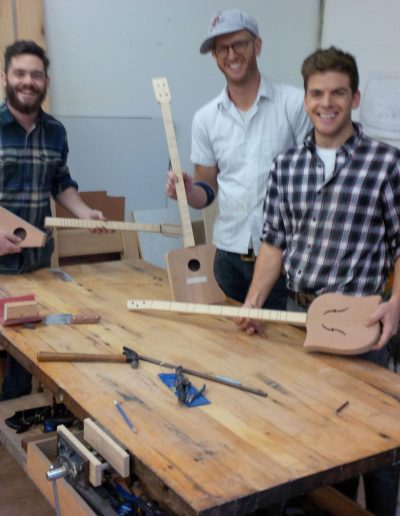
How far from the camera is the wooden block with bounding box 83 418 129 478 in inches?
48.3

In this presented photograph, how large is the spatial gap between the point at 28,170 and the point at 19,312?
852 mm

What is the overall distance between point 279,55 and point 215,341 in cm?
293

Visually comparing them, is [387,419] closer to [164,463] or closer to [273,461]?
[273,461]

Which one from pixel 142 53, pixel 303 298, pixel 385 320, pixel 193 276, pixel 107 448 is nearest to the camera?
pixel 107 448

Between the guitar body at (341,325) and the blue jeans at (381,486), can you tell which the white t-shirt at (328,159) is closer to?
the guitar body at (341,325)

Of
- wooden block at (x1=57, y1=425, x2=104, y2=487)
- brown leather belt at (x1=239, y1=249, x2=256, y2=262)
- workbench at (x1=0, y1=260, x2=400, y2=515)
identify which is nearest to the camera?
workbench at (x1=0, y1=260, x2=400, y2=515)

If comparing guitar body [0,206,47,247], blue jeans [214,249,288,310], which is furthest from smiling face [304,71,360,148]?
guitar body [0,206,47,247]

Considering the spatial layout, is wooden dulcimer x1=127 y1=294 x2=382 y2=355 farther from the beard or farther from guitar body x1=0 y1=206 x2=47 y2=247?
the beard

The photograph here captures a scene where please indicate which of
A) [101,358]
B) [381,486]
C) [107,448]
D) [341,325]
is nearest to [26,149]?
[101,358]

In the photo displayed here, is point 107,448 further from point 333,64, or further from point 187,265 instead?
point 333,64

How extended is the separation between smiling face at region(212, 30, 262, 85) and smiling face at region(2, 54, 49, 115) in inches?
31.5

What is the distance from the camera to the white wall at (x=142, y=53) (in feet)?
11.4

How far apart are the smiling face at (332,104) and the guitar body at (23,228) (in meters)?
1.24

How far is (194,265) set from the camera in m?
2.26
